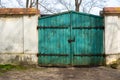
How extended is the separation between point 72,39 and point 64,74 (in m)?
1.96

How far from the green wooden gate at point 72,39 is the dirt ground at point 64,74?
574 mm

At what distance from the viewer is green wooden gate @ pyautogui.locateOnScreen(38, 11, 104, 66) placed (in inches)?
461

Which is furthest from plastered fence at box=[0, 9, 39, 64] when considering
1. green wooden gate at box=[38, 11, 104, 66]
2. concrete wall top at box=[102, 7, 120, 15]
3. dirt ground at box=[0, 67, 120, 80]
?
concrete wall top at box=[102, 7, 120, 15]

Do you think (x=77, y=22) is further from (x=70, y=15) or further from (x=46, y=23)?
(x=46, y=23)

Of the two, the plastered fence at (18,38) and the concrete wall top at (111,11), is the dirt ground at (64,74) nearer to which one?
the plastered fence at (18,38)

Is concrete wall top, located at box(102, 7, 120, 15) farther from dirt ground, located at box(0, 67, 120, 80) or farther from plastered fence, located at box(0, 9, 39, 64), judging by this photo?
plastered fence, located at box(0, 9, 39, 64)

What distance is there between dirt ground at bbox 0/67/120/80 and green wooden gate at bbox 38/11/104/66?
574 mm

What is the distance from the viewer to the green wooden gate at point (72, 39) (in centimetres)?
1170

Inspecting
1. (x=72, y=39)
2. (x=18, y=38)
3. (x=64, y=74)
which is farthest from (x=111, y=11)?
(x=18, y=38)

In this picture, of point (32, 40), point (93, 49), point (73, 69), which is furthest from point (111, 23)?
point (32, 40)

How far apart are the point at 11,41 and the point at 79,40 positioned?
2.64 m

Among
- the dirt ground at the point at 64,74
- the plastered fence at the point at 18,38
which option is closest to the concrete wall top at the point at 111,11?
the dirt ground at the point at 64,74

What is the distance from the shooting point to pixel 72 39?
1172 centimetres

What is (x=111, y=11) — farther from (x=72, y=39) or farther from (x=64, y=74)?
(x=64, y=74)
